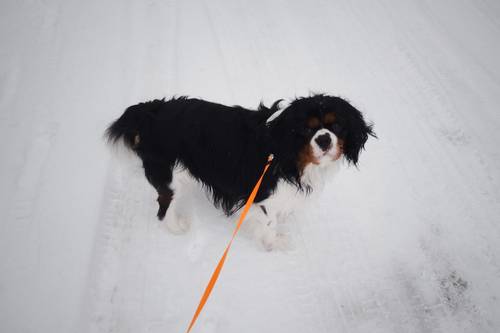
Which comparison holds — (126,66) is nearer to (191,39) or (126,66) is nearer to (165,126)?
(191,39)

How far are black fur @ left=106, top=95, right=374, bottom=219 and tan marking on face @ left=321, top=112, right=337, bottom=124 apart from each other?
197mm

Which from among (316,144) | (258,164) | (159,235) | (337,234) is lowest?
(337,234)

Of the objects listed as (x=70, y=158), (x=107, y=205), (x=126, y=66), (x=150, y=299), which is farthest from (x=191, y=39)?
(x=150, y=299)

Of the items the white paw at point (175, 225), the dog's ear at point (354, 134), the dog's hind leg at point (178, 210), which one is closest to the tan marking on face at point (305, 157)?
the dog's ear at point (354, 134)

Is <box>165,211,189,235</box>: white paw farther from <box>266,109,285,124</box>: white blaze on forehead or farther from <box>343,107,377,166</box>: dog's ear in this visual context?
<box>343,107,377,166</box>: dog's ear

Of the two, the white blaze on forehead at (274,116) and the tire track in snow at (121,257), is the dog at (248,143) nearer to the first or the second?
the white blaze on forehead at (274,116)

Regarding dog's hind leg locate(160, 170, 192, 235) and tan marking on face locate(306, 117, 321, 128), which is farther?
dog's hind leg locate(160, 170, 192, 235)

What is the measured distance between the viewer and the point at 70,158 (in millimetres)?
3506

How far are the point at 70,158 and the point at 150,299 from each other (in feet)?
6.78

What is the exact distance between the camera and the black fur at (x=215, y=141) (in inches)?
97.7

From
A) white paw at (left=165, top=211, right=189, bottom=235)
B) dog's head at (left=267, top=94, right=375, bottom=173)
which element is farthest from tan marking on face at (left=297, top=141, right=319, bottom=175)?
white paw at (left=165, top=211, right=189, bottom=235)

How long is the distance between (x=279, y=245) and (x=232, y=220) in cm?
62

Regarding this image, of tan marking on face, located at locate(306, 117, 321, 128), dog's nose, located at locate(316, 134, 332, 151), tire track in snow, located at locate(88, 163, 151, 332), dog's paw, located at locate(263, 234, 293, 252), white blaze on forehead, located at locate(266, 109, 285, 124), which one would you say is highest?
white blaze on forehead, located at locate(266, 109, 285, 124)

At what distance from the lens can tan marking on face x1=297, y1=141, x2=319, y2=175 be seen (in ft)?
7.57
